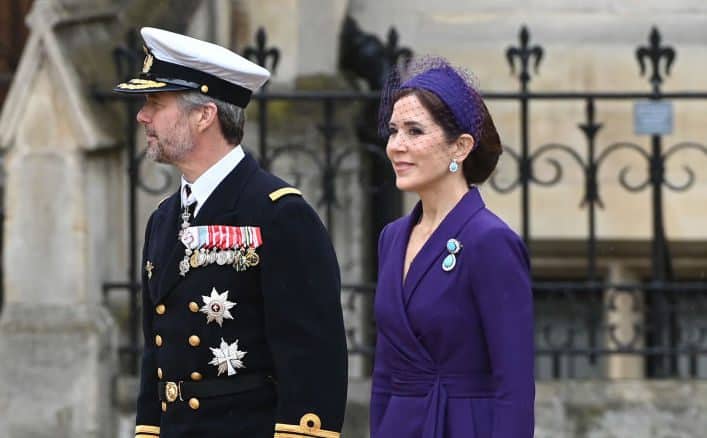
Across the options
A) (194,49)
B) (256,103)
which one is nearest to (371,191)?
(256,103)

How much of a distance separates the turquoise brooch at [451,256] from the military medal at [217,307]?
51cm

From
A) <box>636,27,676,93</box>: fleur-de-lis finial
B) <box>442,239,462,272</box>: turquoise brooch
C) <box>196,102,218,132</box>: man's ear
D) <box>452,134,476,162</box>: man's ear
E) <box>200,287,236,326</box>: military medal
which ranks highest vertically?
<box>636,27,676,93</box>: fleur-de-lis finial

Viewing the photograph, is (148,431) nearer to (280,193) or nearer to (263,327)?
(263,327)

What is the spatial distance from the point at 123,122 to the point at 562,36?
8.00ft

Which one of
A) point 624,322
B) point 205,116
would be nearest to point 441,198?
point 205,116

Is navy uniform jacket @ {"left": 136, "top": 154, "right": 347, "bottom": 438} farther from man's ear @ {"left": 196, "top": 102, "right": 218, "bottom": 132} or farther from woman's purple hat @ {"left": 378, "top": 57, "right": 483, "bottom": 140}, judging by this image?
woman's purple hat @ {"left": 378, "top": 57, "right": 483, "bottom": 140}

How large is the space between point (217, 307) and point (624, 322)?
15.3ft


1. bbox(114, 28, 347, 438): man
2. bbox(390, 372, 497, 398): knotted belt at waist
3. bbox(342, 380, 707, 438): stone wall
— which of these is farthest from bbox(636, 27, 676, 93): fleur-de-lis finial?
bbox(390, 372, 497, 398): knotted belt at waist

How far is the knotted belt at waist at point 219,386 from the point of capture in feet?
14.2

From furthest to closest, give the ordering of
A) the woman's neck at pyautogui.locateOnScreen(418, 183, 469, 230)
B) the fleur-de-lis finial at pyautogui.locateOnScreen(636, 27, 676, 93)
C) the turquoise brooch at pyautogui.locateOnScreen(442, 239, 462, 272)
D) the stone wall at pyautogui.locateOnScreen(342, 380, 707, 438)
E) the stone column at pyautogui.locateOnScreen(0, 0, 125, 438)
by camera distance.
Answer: the fleur-de-lis finial at pyautogui.locateOnScreen(636, 27, 676, 93)
the stone wall at pyautogui.locateOnScreen(342, 380, 707, 438)
the stone column at pyautogui.locateOnScreen(0, 0, 125, 438)
the woman's neck at pyautogui.locateOnScreen(418, 183, 469, 230)
the turquoise brooch at pyautogui.locateOnScreen(442, 239, 462, 272)

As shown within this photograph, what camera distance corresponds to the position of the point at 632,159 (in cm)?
879

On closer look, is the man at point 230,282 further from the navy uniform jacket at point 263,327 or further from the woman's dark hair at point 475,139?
the woman's dark hair at point 475,139

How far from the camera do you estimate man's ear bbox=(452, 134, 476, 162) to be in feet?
14.6

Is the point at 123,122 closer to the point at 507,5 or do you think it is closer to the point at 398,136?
the point at 507,5
